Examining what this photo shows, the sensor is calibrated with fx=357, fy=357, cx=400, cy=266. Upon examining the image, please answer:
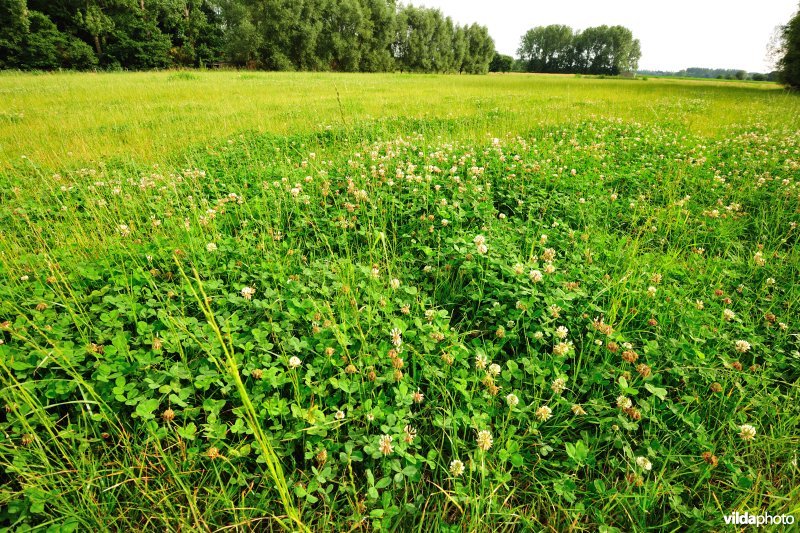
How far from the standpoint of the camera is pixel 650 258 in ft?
11.3

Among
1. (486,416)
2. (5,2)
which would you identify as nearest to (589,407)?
(486,416)

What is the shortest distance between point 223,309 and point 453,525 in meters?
1.99

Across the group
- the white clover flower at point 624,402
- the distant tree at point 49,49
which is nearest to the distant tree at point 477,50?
the distant tree at point 49,49

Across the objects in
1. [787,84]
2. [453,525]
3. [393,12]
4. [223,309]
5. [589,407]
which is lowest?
[453,525]

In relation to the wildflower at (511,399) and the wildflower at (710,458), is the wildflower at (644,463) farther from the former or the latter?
the wildflower at (511,399)

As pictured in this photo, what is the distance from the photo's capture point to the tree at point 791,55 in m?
29.3

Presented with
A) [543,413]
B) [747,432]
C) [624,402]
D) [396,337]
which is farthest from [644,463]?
[396,337]

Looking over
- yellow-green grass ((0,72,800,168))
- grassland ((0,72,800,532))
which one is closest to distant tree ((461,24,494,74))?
yellow-green grass ((0,72,800,168))

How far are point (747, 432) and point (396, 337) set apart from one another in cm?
193

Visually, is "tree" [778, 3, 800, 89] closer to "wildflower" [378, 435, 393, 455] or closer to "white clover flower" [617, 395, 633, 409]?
"white clover flower" [617, 395, 633, 409]

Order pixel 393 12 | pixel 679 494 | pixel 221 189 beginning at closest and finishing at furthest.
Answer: pixel 679 494 < pixel 221 189 < pixel 393 12

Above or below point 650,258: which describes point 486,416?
below

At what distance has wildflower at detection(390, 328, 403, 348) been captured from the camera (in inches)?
87.0

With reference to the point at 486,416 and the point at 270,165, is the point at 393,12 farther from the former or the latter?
the point at 486,416
